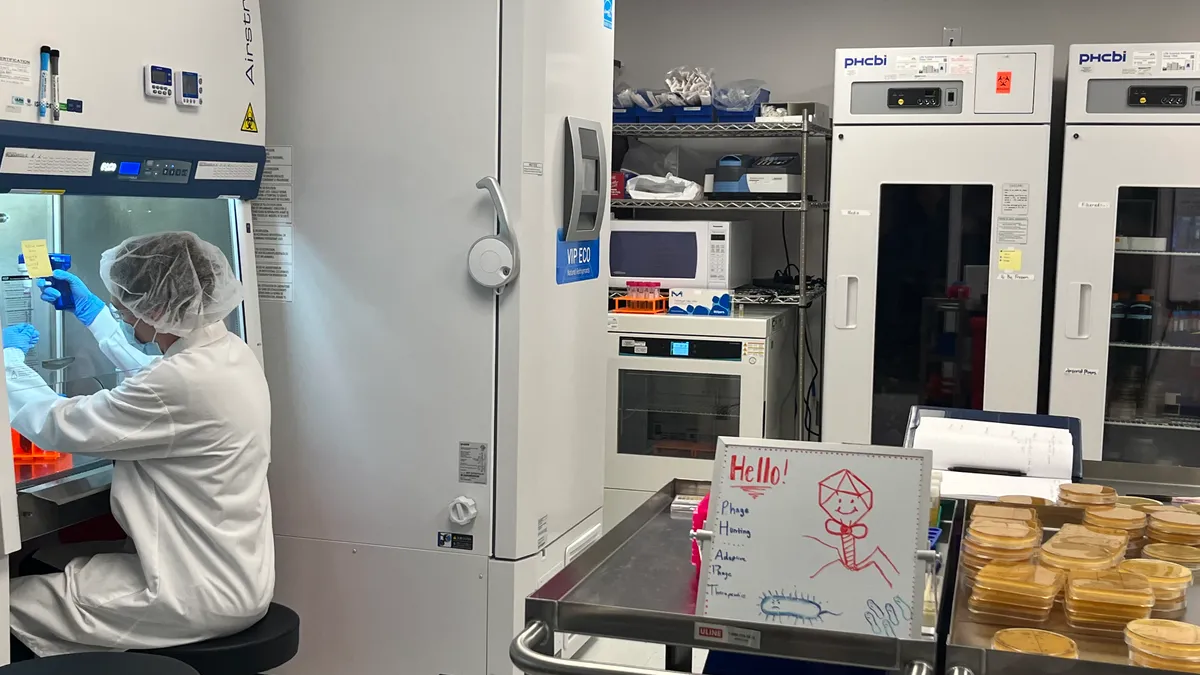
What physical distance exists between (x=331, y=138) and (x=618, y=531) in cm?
138

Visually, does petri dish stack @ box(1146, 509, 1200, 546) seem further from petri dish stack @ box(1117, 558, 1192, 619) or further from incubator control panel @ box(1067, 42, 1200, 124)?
incubator control panel @ box(1067, 42, 1200, 124)

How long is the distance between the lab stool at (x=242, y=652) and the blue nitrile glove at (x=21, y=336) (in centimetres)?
70

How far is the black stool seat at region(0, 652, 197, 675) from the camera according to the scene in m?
1.91

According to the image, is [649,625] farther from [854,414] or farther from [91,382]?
[854,414]

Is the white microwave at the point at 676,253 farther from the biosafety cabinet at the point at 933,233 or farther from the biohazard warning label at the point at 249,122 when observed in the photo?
the biohazard warning label at the point at 249,122

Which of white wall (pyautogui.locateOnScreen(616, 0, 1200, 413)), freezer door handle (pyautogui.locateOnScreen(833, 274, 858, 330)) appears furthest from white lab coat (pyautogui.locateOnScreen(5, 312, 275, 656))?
white wall (pyautogui.locateOnScreen(616, 0, 1200, 413))

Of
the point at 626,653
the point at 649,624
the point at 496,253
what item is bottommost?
the point at 626,653

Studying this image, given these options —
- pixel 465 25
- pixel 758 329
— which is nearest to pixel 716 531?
pixel 465 25

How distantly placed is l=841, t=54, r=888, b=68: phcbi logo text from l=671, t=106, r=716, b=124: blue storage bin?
55 centimetres

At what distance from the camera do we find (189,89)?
2441mm

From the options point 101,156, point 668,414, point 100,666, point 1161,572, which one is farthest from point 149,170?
point 668,414

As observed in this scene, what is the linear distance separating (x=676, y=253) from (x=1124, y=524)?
266 centimetres

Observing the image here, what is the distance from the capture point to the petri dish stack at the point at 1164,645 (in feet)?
4.52

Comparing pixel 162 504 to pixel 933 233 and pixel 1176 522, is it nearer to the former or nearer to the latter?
pixel 1176 522
